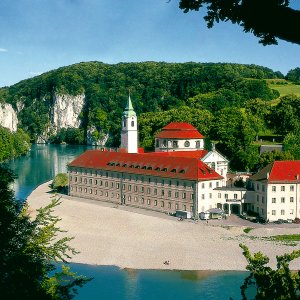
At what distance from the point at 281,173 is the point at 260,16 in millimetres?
46019

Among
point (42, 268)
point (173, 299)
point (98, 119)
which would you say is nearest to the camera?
point (42, 268)

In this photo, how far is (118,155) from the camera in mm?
61625

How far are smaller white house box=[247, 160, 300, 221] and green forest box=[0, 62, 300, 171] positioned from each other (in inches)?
485

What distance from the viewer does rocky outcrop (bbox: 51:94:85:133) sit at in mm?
189250

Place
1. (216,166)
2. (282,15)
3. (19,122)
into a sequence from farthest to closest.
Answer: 1. (19,122)
2. (216,166)
3. (282,15)

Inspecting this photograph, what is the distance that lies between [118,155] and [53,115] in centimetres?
13568

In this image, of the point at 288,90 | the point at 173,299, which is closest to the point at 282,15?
the point at 173,299

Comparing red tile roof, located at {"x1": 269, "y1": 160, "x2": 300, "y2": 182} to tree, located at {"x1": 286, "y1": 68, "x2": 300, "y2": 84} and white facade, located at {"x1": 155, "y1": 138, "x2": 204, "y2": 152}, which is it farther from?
tree, located at {"x1": 286, "y1": 68, "x2": 300, "y2": 84}

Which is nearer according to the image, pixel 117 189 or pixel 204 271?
pixel 204 271

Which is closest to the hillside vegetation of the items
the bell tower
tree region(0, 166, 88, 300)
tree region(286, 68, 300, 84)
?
tree region(286, 68, 300, 84)

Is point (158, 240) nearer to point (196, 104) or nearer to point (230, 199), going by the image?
point (230, 199)

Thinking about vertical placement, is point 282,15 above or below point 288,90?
below

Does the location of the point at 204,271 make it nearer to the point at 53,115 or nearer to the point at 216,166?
the point at 216,166

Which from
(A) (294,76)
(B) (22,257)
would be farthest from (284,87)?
(B) (22,257)
